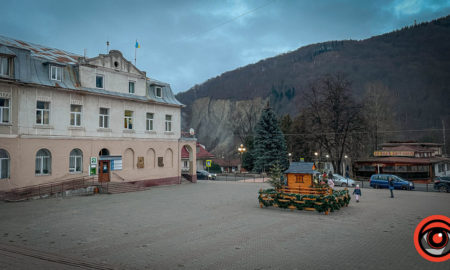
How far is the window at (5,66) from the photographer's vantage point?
73.1 feet

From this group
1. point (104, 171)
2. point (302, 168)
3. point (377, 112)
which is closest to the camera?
point (302, 168)

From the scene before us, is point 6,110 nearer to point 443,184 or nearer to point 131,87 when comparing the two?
point 131,87

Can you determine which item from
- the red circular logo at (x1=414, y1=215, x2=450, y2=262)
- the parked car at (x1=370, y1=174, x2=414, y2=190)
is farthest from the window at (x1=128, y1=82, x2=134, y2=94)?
the red circular logo at (x1=414, y1=215, x2=450, y2=262)

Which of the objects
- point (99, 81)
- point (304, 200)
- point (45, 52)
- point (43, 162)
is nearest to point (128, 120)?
point (99, 81)

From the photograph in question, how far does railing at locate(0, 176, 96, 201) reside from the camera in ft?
71.8

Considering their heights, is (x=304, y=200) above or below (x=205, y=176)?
above

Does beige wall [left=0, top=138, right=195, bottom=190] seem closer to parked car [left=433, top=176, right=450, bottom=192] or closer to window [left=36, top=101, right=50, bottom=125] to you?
window [left=36, top=101, right=50, bottom=125]

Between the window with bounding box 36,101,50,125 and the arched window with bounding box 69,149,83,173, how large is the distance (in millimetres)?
3448

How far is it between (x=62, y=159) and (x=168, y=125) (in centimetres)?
1302

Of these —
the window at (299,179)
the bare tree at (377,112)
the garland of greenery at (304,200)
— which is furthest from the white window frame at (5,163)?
the bare tree at (377,112)

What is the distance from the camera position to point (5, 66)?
22.5 metres

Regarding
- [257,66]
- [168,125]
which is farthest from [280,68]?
[168,125]

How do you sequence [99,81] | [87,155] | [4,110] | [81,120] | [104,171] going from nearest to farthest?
1. [4,110]
2. [81,120]
3. [87,155]
4. [104,171]
5. [99,81]

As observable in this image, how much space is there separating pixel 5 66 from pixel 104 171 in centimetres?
1171
